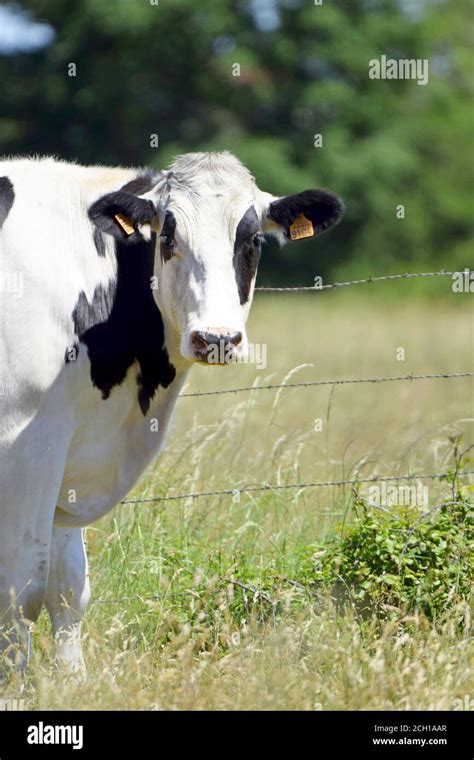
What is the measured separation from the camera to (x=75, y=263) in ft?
16.3

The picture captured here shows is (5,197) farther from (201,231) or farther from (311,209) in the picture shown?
(311,209)

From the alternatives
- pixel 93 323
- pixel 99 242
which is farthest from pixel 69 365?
pixel 99 242

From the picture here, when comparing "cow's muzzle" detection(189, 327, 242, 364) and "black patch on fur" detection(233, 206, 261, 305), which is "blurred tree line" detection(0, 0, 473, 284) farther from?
"cow's muzzle" detection(189, 327, 242, 364)

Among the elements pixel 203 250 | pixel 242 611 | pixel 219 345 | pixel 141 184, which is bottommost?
pixel 242 611

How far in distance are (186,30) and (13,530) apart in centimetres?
3057

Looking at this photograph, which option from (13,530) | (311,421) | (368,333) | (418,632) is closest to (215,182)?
(13,530)

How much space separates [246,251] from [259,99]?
97.6ft

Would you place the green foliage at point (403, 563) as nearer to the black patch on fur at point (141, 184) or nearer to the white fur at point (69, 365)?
the white fur at point (69, 365)

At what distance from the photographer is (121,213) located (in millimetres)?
4945

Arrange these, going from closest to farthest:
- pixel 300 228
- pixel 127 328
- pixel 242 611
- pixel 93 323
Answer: pixel 93 323 < pixel 127 328 < pixel 300 228 < pixel 242 611

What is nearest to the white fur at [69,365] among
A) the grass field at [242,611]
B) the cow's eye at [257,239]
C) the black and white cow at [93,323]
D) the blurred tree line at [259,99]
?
the black and white cow at [93,323]

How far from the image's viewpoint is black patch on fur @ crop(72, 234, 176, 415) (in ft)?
16.2

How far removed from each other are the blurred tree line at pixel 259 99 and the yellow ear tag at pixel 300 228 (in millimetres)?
25841

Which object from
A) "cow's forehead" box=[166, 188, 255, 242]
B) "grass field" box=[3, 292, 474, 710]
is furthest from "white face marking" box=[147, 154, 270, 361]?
"grass field" box=[3, 292, 474, 710]
